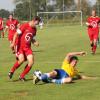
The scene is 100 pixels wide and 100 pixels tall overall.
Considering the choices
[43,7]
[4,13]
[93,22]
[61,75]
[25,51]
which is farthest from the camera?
[43,7]

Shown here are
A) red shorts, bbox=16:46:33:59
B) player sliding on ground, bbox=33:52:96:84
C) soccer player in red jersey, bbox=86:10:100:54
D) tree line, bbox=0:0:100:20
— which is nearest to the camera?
player sliding on ground, bbox=33:52:96:84

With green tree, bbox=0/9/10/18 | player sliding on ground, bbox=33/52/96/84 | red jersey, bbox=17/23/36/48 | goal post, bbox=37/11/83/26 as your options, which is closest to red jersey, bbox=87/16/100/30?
red jersey, bbox=17/23/36/48

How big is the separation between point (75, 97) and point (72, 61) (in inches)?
98.9

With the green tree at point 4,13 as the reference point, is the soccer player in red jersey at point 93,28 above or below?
above

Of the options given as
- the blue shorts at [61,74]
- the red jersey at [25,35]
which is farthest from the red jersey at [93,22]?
the blue shorts at [61,74]

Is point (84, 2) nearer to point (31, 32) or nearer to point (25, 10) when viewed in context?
point (25, 10)

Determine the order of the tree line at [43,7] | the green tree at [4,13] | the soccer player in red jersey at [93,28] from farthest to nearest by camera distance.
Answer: the green tree at [4,13]
the tree line at [43,7]
the soccer player in red jersey at [93,28]

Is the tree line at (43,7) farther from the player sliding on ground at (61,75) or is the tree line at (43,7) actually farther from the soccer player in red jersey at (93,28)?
the player sliding on ground at (61,75)

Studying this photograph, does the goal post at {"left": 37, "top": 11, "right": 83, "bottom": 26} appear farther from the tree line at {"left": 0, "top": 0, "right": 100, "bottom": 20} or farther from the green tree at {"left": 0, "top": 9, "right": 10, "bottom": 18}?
the green tree at {"left": 0, "top": 9, "right": 10, "bottom": 18}

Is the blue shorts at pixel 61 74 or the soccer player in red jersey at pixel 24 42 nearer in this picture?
the blue shorts at pixel 61 74

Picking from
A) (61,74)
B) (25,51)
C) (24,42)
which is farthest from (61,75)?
(24,42)

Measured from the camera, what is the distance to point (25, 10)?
85188 mm

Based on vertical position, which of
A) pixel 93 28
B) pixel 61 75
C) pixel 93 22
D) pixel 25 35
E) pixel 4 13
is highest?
pixel 25 35

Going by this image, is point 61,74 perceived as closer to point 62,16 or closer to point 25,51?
point 25,51
